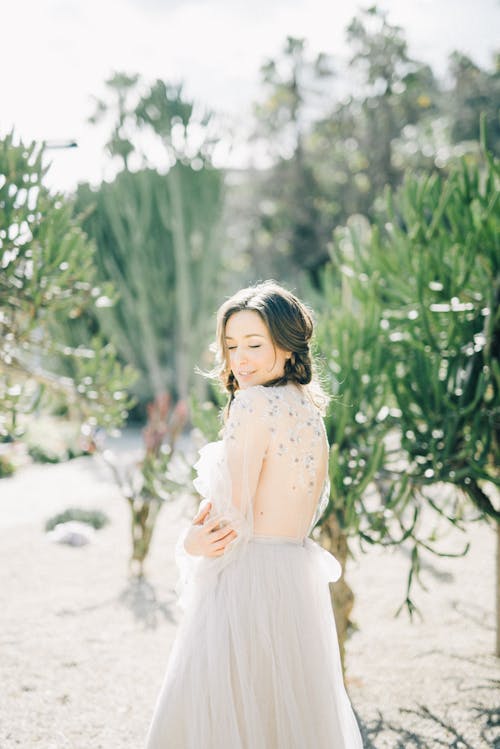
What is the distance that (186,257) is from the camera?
16969 mm

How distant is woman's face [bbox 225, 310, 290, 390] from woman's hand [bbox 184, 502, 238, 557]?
0.45 m

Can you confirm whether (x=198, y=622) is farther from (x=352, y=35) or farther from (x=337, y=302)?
(x=352, y=35)

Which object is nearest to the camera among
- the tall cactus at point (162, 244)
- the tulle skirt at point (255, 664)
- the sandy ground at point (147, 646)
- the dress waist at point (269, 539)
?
the tulle skirt at point (255, 664)

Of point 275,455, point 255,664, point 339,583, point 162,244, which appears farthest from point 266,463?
point 162,244

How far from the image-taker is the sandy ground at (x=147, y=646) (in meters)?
3.46

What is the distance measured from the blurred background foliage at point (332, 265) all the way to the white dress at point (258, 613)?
1232 millimetres

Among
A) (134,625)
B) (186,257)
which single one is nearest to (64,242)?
(134,625)

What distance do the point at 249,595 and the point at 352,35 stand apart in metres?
19.3

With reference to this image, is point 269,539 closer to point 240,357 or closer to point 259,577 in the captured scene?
point 259,577

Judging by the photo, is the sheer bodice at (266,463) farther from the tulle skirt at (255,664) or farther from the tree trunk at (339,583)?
the tree trunk at (339,583)

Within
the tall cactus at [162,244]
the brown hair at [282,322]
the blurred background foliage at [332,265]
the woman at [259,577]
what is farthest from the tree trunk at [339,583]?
the tall cactus at [162,244]

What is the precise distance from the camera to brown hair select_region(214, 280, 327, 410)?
2.23 metres

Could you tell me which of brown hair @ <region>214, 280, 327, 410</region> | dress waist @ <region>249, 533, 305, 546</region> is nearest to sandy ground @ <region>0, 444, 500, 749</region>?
dress waist @ <region>249, 533, 305, 546</region>

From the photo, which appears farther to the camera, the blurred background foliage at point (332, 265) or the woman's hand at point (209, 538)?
the blurred background foliage at point (332, 265)
